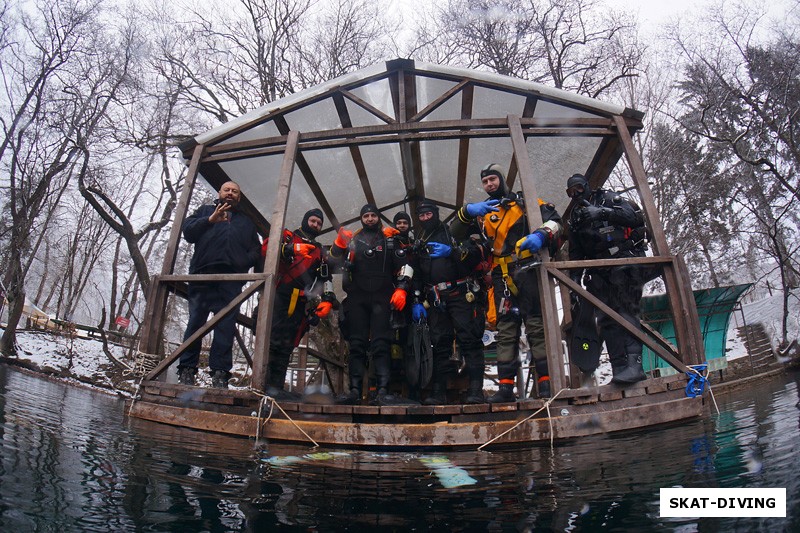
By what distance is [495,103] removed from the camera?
16.1 ft

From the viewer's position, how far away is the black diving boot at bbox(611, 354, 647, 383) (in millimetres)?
3258

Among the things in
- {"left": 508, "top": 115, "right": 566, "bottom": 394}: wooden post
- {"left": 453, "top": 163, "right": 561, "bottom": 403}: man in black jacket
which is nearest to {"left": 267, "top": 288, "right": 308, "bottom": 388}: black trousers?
{"left": 453, "top": 163, "right": 561, "bottom": 403}: man in black jacket

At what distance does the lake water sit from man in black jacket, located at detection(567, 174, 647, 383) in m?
0.95

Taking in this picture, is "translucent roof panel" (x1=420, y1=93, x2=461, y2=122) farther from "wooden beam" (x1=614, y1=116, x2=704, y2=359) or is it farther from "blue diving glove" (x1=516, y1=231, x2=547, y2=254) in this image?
"blue diving glove" (x1=516, y1=231, x2=547, y2=254)

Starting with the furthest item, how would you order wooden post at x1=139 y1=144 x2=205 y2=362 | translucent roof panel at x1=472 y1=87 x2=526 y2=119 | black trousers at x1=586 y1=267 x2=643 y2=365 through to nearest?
translucent roof panel at x1=472 y1=87 x2=526 y2=119 → wooden post at x1=139 y1=144 x2=205 y2=362 → black trousers at x1=586 y1=267 x2=643 y2=365

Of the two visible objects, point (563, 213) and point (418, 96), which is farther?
point (563, 213)

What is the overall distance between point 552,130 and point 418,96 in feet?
4.88

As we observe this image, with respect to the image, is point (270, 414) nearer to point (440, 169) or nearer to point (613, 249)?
point (613, 249)

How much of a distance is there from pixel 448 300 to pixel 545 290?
3.33 feet

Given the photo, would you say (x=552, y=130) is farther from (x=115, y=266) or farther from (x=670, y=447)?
(x=115, y=266)

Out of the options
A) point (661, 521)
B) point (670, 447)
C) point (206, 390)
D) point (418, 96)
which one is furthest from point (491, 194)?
point (661, 521)

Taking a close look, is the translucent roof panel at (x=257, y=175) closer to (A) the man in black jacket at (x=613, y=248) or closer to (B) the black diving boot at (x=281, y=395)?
(B) the black diving boot at (x=281, y=395)

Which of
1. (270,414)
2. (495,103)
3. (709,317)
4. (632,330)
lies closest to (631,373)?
(632,330)

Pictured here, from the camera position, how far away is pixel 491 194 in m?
4.41
